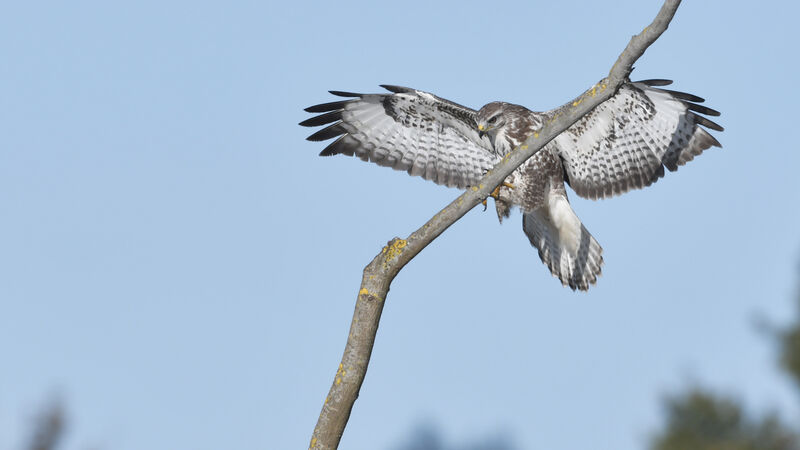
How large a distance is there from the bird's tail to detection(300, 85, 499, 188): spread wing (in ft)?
2.72

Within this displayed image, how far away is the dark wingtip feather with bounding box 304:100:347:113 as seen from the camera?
33.5 ft

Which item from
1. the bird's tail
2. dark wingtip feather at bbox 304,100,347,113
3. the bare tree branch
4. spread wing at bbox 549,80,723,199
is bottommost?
the bare tree branch

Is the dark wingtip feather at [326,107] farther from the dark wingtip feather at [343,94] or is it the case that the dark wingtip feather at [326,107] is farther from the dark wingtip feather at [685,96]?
the dark wingtip feather at [685,96]

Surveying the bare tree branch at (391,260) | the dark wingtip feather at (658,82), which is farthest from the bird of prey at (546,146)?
the bare tree branch at (391,260)

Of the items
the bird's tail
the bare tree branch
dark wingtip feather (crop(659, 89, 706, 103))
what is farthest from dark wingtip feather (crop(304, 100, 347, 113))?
the bare tree branch

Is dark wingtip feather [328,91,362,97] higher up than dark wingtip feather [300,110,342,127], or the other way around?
dark wingtip feather [328,91,362,97]

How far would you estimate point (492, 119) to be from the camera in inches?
384

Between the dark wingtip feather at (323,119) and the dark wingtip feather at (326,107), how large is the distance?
2.1 inches

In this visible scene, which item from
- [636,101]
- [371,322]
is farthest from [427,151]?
[371,322]

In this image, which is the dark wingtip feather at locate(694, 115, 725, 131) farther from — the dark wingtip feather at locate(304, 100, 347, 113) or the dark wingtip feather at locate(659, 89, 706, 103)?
the dark wingtip feather at locate(304, 100, 347, 113)

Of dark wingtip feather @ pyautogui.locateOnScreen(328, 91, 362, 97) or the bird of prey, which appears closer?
the bird of prey

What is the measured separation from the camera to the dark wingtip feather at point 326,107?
1022 centimetres

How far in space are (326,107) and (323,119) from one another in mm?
142

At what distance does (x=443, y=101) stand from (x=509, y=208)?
1450mm
